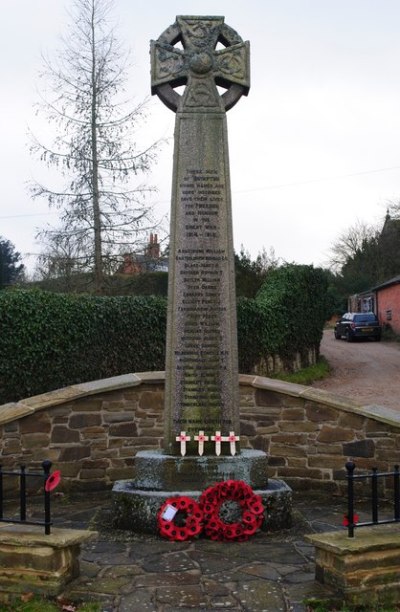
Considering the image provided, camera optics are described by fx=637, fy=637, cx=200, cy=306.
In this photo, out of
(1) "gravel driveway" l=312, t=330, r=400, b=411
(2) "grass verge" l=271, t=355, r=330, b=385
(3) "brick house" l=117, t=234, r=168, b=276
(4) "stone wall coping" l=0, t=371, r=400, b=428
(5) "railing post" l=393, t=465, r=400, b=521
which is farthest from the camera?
(2) "grass verge" l=271, t=355, r=330, b=385

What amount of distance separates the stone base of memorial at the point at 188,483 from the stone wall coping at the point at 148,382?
1810 millimetres

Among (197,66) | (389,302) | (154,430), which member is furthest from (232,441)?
(389,302)

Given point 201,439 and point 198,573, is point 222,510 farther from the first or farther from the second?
point 198,573

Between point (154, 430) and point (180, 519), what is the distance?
2.31 metres

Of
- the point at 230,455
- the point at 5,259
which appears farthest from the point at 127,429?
the point at 5,259

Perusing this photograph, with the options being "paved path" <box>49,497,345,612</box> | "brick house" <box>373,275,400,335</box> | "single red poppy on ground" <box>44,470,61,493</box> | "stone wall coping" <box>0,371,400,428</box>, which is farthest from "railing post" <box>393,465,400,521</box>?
"brick house" <box>373,275,400,335</box>

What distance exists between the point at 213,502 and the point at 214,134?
11.0 ft

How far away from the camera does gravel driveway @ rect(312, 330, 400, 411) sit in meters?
17.5

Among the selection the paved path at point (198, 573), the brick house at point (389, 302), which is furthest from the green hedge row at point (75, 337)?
the brick house at point (389, 302)

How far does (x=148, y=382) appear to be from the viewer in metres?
7.58

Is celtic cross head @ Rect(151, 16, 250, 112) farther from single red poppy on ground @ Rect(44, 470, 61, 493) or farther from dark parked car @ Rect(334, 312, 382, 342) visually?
dark parked car @ Rect(334, 312, 382, 342)

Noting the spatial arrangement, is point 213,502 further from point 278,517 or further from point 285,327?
point 285,327

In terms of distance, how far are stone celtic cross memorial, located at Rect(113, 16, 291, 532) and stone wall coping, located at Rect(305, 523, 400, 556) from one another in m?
1.30

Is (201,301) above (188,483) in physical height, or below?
above
